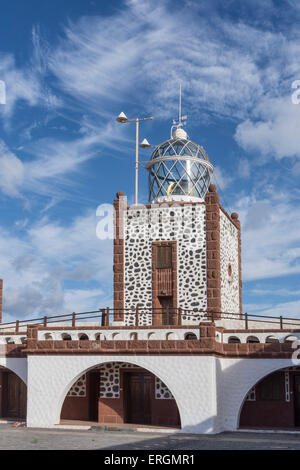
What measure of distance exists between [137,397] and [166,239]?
19.4ft

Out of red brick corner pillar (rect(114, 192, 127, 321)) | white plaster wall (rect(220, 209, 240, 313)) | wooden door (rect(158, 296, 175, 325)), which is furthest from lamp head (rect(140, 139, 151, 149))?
wooden door (rect(158, 296, 175, 325))

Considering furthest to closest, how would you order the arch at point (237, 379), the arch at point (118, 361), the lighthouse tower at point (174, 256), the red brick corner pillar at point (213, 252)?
1. the lighthouse tower at point (174, 256)
2. the red brick corner pillar at point (213, 252)
3. the arch at point (237, 379)
4. the arch at point (118, 361)

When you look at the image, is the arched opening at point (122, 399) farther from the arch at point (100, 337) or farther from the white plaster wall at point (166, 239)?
the white plaster wall at point (166, 239)

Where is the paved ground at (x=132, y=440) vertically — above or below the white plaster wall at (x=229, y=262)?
below

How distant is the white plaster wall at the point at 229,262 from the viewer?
78.6ft

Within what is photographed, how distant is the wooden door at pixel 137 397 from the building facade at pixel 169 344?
0.03 metres

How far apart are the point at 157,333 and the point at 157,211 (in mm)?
6019

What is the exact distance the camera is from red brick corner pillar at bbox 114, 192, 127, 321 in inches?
934

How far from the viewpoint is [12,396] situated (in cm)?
2431

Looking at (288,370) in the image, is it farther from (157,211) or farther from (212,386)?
(157,211)

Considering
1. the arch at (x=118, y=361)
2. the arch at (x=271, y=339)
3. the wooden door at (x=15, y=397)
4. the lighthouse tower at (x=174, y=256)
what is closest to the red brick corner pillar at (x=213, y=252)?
Result: the lighthouse tower at (x=174, y=256)

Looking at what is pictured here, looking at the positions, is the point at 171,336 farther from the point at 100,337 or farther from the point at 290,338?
the point at 290,338

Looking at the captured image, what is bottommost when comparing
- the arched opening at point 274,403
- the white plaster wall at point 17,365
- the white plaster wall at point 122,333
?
the arched opening at point 274,403

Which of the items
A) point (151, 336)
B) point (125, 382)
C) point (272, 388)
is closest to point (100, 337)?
point (151, 336)
